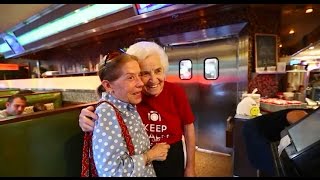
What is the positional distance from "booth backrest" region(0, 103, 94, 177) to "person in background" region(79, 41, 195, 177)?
66 centimetres

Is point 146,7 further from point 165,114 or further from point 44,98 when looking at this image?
point 44,98

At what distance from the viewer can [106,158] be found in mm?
883

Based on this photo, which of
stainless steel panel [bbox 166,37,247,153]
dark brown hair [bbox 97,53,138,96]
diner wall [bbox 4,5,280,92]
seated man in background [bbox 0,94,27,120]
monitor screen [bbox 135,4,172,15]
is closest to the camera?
dark brown hair [bbox 97,53,138,96]

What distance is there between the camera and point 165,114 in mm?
1247

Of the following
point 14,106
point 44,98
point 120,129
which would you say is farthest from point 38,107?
point 120,129

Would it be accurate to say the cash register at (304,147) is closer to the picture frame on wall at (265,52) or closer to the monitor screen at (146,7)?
the monitor screen at (146,7)

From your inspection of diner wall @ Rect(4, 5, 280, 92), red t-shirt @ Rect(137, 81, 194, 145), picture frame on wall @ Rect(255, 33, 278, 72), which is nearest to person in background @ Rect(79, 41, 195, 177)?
red t-shirt @ Rect(137, 81, 194, 145)

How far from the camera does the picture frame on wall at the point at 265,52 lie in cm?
338

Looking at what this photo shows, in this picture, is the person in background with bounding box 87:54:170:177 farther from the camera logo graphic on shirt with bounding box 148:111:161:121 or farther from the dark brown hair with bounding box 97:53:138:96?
the camera logo graphic on shirt with bounding box 148:111:161:121

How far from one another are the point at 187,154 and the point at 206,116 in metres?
2.79

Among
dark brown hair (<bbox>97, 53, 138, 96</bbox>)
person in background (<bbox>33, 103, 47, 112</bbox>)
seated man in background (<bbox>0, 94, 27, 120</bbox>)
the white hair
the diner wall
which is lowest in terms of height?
person in background (<bbox>33, 103, 47, 112</bbox>)

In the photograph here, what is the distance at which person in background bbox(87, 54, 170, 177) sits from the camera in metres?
0.89

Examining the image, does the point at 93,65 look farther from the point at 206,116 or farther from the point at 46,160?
the point at 46,160

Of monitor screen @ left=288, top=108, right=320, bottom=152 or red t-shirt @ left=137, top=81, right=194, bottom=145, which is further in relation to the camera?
red t-shirt @ left=137, top=81, right=194, bottom=145
